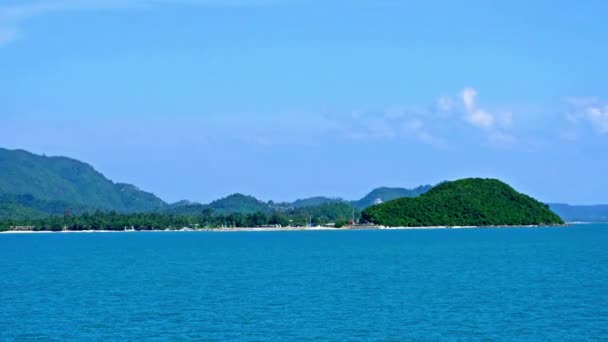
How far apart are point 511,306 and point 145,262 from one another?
5217 cm

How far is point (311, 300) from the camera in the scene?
5556cm

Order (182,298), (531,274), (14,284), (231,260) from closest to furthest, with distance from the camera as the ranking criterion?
(182,298) → (14,284) → (531,274) → (231,260)

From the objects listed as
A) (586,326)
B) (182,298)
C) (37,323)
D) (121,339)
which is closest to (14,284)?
(182,298)

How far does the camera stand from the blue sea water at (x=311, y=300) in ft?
142

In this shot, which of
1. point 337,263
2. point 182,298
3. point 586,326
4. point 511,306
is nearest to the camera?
point 586,326

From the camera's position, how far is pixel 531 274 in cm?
7388

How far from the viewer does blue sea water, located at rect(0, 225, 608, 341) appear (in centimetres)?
4338

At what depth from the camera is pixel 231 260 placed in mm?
99375

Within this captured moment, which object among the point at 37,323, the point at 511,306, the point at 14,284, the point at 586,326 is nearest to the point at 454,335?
the point at 586,326

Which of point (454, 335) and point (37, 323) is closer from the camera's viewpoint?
point (454, 335)

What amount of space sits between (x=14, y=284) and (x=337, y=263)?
106 feet

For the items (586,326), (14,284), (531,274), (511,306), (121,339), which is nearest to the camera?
(121,339)

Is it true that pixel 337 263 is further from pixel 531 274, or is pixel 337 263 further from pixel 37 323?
pixel 37 323

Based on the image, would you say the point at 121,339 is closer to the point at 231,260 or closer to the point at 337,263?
the point at 337,263
